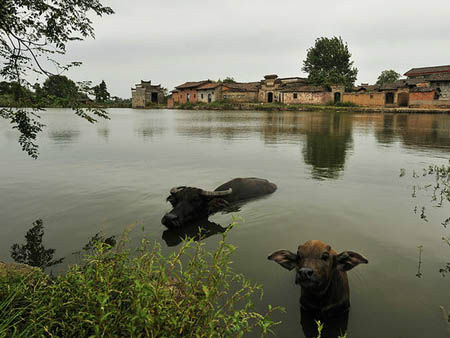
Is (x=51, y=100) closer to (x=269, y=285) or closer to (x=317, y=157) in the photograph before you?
(x=269, y=285)

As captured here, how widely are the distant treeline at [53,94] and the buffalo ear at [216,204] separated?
3087mm

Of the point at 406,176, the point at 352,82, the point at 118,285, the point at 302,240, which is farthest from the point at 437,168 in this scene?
the point at 352,82

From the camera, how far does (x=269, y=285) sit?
455cm

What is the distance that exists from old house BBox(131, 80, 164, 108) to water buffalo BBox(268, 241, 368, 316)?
3134 inches

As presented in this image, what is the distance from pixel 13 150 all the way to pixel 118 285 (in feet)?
52.7

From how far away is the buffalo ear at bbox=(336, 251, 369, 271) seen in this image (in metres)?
3.93

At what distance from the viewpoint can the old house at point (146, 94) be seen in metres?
78.1

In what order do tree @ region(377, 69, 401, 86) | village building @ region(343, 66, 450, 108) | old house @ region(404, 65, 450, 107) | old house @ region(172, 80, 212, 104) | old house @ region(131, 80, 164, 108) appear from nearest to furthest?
old house @ region(404, 65, 450, 107), village building @ region(343, 66, 450, 108), old house @ region(172, 80, 212, 104), old house @ region(131, 80, 164, 108), tree @ region(377, 69, 401, 86)

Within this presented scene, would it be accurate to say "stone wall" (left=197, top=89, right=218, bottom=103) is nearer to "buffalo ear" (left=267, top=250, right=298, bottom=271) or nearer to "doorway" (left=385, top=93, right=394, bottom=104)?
"doorway" (left=385, top=93, right=394, bottom=104)

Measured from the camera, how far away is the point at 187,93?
240 feet

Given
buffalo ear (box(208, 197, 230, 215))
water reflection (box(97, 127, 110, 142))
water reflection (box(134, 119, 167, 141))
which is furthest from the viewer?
water reflection (box(134, 119, 167, 141))

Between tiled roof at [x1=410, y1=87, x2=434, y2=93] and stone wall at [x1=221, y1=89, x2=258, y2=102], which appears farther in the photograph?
stone wall at [x1=221, y1=89, x2=258, y2=102]

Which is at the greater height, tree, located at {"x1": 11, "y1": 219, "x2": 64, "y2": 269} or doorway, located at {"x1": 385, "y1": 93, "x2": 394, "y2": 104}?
doorway, located at {"x1": 385, "y1": 93, "x2": 394, "y2": 104}

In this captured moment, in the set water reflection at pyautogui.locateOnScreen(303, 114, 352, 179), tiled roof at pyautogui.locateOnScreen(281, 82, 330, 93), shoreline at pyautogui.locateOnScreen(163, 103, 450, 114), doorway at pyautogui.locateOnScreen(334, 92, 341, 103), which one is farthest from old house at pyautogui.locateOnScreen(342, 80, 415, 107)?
water reflection at pyautogui.locateOnScreen(303, 114, 352, 179)
